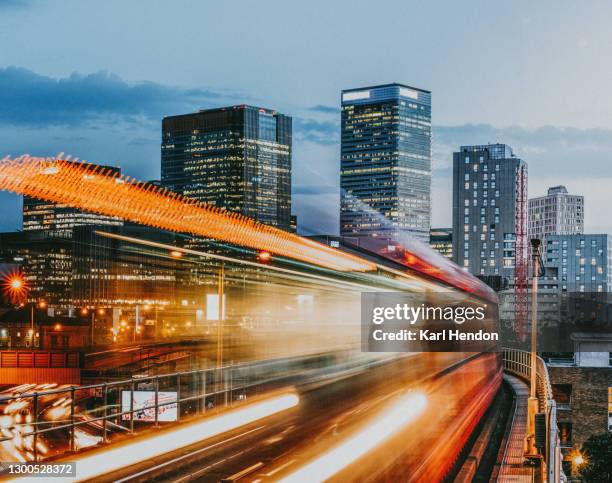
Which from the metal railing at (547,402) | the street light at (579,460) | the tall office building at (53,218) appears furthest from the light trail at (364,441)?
the tall office building at (53,218)

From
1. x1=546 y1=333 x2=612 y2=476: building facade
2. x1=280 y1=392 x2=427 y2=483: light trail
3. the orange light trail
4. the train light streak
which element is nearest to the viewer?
x1=280 y1=392 x2=427 y2=483: light trail

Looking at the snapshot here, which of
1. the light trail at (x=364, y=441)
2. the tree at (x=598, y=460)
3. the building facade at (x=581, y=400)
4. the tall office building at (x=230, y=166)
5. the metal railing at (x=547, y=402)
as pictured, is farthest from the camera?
the tall office building at (x=230, y=166)

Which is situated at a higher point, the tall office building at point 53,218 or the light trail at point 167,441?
the tall office building at point 53,218

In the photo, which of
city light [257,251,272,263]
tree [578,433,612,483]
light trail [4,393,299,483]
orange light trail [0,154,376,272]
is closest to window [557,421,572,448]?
tree [578,433,612,483]

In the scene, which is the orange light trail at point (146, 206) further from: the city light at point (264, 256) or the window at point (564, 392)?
the window at point (564, 392)

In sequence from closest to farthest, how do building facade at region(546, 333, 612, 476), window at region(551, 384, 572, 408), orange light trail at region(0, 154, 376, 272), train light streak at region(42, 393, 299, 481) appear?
1. train light streak at region(42, 393, 299, 481)
2. orange light trail at region(0, 154, 376, 272)
3. building facade at region(546, 333, 612, 476)
4. window at region(551, 384, 572, 408)

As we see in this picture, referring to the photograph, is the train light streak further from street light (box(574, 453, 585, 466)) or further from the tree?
street light (box(574, 453, 585, 466))

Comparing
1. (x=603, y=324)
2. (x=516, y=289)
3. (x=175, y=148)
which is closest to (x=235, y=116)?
(x=175, y=148)
